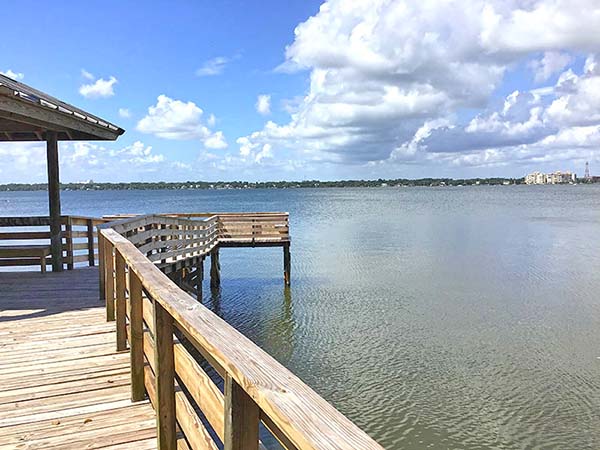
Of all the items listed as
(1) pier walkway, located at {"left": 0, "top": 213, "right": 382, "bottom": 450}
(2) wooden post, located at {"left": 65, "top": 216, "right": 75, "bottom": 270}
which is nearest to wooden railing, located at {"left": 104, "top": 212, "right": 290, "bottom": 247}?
(2) wooden post, located at {"left": 65, "top": 216, "right": 75, "bottom": 270}

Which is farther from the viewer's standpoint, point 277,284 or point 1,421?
point 277,284

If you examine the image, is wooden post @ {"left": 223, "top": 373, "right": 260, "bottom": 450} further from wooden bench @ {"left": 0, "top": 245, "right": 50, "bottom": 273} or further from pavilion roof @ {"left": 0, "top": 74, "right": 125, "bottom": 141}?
wooden bench @ {"left": 0, "top": 245, "right": 50, "bottom": 273}

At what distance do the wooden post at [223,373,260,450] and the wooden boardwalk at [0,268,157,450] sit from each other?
5.60 feet

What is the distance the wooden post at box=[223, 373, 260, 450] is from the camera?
1378 mm

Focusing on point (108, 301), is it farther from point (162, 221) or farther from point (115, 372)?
point (162, 221)

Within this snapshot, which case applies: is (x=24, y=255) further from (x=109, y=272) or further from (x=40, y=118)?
(x=109, y=272)

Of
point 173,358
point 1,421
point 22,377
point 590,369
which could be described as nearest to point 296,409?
point 173,358

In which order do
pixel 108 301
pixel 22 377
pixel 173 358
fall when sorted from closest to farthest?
pixel 173 358, pixel 22 377, pixel 108 301

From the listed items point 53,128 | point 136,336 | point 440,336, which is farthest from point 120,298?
point 440,336

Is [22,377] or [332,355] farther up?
[22,377]

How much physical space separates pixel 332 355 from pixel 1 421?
7.20 meters

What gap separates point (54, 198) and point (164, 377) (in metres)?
7.80

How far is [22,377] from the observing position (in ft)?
12.9

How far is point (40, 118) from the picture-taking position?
6.53 meters
